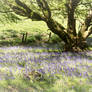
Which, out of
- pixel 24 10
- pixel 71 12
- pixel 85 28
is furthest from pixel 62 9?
pixel 24 10

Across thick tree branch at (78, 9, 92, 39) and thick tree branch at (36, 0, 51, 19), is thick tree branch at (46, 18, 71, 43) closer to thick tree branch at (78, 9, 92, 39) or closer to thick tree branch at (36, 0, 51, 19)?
thick tree branch at (36, 0, 51, 19)

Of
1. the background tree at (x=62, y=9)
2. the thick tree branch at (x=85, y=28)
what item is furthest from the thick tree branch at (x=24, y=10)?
the thick tree branch at (x=85, y=28)

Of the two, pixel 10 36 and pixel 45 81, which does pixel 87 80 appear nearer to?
pixel 45 81

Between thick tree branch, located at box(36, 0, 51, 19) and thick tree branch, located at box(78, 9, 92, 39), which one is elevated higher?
thick tree branch, located at box(36, 0, 51, 19)

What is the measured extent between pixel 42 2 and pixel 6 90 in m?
8.84

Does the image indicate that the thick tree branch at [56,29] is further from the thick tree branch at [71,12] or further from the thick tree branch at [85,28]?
the thick tree branch at [85,28]

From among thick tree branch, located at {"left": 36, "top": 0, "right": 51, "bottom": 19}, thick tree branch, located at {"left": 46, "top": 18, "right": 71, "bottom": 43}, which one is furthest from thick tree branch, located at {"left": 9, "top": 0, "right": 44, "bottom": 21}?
thick tree branch, located at {"left": 46, "top": 18, "right": 71, "bottom": 43}

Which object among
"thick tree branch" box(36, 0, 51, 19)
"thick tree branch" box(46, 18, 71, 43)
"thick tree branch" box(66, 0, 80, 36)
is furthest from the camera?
"thick tree branch" box(66, 0, 80, 36)

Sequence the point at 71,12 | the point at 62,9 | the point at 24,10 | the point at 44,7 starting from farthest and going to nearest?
the point at 62,9 → the point at 71,12 → the point at 44,7 → the point at 24,10

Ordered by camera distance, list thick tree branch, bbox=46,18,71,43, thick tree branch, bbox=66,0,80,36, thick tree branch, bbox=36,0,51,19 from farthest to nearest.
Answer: thick tree branch, bbox=66,0,80,36
thick tree branch, bbox=46,18,71,43
thick tree branch, bbox=36,0,51,19

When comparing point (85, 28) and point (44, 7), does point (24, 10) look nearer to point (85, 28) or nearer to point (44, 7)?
point (44, 7)

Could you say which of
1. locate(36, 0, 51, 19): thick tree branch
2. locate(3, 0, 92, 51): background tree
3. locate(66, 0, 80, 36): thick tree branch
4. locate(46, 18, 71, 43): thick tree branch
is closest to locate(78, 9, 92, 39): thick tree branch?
locate(3, 0, 92, 51): background tree

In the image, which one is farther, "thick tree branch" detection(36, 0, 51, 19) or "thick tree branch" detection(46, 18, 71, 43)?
"thick tree branch" detection(46, 18, 71, 43)

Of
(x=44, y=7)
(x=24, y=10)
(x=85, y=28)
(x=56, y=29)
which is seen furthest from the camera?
(x=85, y=28)
